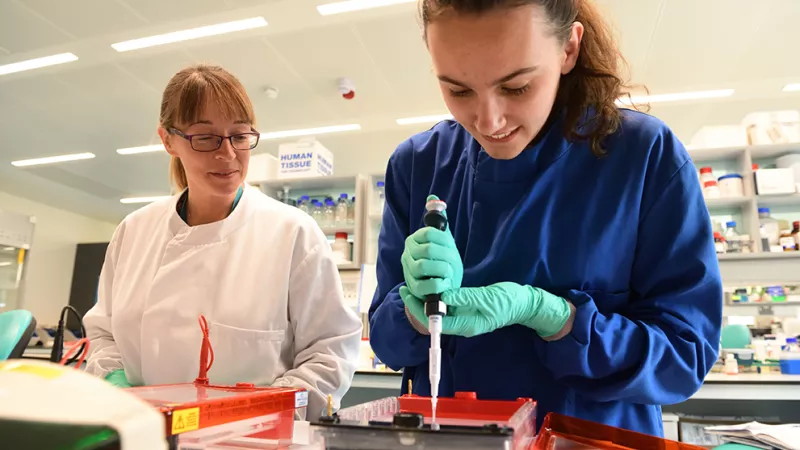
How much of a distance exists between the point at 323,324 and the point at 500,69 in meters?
0.72

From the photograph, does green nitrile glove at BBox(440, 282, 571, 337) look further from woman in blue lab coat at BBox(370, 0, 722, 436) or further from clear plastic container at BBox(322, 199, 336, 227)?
clear plastic container at BBox(322, 199, 336, 227)

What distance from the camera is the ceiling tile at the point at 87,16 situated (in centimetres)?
360

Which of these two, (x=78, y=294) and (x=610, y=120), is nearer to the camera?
(x=610, y=120)

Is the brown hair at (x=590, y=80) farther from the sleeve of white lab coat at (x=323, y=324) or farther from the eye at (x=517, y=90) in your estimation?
the sleeve of white lab coat at (x=323, y=324)

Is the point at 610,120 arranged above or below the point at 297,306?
above

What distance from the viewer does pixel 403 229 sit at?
953mm

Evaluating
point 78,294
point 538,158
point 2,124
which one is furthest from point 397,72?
point 78,294

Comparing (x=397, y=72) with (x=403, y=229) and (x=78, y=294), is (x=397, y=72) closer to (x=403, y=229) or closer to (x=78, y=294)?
(x=403, y=229)

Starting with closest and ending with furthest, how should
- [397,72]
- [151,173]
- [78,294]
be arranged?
[397,72]
[151,173]
[78,294]

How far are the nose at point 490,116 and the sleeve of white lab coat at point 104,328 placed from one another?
0.98 m

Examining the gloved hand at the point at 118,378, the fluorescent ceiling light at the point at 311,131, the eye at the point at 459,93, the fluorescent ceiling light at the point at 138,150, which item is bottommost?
the gloved hand at the point at 118,378

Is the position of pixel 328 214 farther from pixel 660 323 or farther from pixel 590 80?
pixel 660 323

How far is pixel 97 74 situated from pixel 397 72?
96.5 inches

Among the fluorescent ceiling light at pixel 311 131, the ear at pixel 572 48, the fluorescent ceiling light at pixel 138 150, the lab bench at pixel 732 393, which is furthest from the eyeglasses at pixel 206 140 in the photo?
the fluorescent ceiling light at pixel 138 150
